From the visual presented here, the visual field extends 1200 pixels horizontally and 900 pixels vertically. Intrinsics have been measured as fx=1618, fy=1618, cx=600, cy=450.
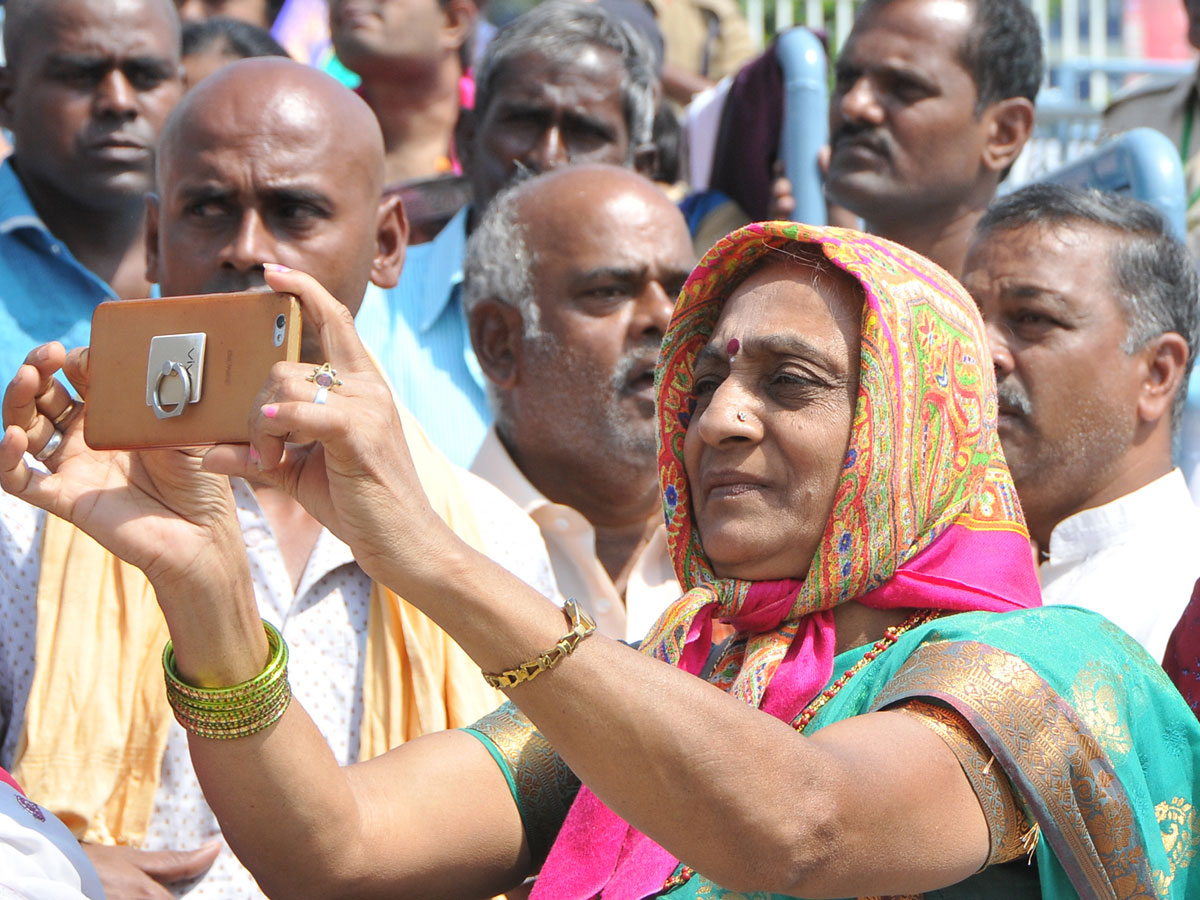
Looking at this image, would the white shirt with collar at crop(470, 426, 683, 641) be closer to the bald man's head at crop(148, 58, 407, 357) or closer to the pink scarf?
the bald man's head at crop(148, 58, 407, 357)

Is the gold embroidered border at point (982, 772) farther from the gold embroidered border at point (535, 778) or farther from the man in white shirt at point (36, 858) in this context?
the man in white shirt at point (36, 858)

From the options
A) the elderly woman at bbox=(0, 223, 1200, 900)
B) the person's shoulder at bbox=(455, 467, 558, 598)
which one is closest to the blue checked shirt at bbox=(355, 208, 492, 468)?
the person's shoulder at bbox=(455, 467, 558, 598)

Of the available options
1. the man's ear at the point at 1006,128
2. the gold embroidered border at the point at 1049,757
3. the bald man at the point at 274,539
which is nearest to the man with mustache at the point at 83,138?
the bald man at the point at 274,539

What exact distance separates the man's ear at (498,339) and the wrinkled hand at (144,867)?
1.78 metres

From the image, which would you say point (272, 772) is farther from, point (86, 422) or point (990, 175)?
point (990, 175)

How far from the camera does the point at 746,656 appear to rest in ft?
8.31

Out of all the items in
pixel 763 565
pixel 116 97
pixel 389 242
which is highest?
pixel 116 97

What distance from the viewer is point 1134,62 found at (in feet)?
35.8

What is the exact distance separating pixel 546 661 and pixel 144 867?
1132 mm

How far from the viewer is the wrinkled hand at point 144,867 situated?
8.72ft

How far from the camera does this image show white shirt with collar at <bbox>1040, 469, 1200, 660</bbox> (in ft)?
10.9

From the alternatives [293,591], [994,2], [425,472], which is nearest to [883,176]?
[994,2]

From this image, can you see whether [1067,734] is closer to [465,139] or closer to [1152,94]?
[465,139]

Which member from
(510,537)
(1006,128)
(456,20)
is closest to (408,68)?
(456,20)
